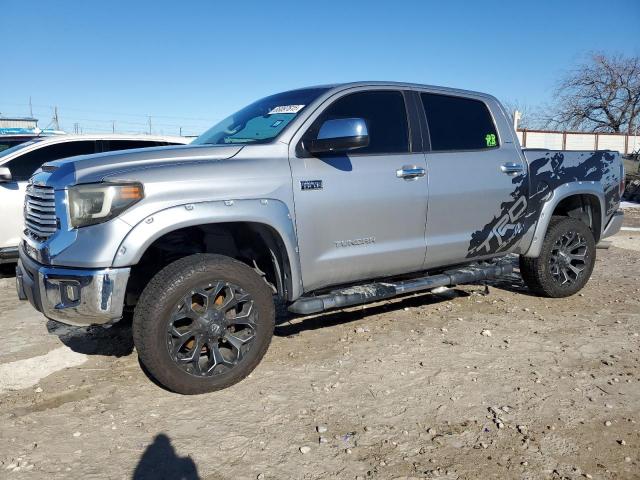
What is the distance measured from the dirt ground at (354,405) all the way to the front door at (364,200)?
70cm

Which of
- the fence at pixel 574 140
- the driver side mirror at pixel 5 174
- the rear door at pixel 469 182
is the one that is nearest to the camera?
the rear door at pixel 469 182

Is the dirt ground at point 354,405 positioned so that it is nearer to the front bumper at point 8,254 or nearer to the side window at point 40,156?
the front bumper at point 8,254

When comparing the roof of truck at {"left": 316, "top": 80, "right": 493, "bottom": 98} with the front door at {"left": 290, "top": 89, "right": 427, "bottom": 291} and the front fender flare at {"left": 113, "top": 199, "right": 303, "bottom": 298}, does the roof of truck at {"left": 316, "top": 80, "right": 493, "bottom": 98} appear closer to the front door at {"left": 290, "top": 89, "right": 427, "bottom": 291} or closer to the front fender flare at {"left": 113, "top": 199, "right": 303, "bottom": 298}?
the front door at {"left": 290, "top": 89, "right": 427, "bottom": 291}

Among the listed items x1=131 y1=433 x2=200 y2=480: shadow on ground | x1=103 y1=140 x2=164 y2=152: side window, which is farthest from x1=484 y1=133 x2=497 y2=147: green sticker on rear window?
x1=103 y1=140 x2=164 y2=152: side window

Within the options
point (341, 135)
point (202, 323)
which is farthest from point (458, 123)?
point (202, 323)

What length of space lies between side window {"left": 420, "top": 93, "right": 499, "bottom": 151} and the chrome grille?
9.21ft

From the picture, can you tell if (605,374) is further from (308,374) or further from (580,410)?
(308,374)

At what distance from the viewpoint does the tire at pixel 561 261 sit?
17.3 feet

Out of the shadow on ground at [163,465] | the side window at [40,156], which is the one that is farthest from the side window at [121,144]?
the shadow on ground at [163,465]

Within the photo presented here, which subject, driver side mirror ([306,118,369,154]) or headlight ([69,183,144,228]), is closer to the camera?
headlight ([69,183,144,228])

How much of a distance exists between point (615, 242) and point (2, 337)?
896 cm

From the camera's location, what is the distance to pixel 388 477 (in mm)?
2521

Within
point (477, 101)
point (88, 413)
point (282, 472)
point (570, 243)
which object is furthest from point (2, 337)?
point (570, 243)

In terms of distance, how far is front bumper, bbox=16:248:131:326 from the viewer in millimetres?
3002
